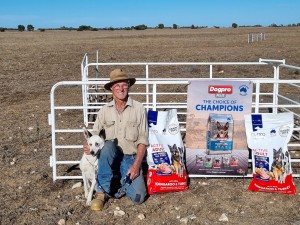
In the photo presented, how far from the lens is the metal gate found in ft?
20.4

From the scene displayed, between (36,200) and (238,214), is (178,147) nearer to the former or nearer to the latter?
(238,214)

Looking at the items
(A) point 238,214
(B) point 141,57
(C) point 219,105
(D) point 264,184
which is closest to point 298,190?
(D) point 264,184

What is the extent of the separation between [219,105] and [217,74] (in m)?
12.0

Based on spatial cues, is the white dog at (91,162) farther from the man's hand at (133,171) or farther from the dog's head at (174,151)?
the dog's head at (174,151)

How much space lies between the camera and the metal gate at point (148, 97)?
6.20 metres

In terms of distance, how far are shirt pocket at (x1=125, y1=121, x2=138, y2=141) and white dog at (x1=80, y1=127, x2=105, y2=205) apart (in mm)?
327

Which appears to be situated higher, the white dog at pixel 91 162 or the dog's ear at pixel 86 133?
the dog's ear at pixel 86 133

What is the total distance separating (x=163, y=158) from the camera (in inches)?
228

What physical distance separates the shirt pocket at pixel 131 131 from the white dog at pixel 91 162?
0.33 meters

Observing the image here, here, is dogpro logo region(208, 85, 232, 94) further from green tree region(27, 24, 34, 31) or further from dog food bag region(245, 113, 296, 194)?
green tree region(27, 24, 34, 31)

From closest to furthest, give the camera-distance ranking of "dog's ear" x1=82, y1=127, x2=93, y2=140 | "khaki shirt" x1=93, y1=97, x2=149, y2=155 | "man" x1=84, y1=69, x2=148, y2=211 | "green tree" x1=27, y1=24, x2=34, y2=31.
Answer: "dog's ear" x1=82, y1=127, x2=93, y2=140
"man" x1=84, y1=69, x2=148, y2=211
"khaki shirt" x1=93, y1=97, x2=149, y2=155
"green tree" x1=27, y1=24, x2=34, y2=31

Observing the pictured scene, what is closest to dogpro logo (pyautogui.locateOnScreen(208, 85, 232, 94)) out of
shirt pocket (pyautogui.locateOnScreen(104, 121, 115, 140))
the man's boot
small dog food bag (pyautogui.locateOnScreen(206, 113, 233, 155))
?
small dog food bag (pyautogui.locateOnScreen(206, 113, 233, 155))

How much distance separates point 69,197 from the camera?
575cm

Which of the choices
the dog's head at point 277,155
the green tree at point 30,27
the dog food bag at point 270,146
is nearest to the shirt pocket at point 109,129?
the dog food bag at point 270,146
